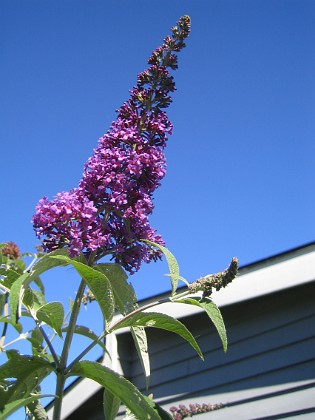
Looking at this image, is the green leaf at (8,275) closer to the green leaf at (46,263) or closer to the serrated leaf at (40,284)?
the green leaf at (46,263)

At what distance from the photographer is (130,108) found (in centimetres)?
185

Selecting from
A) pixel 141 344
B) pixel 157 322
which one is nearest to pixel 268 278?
pixel 141 344

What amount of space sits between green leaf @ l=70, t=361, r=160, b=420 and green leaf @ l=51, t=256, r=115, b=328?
134mm

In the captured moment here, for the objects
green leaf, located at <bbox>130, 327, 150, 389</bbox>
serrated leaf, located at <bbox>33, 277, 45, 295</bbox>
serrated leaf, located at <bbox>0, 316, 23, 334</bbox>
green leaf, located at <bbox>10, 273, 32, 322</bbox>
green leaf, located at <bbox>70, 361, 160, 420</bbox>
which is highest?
serrated leaf, located at <bbox>33, 277, 45, 295</bbox>

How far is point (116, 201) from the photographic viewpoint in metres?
1.62

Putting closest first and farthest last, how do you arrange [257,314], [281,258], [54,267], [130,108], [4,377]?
[4,377] → [54,267] → [130,108] → [281,258] → [257,314]

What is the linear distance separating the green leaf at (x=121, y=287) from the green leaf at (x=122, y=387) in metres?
0.27

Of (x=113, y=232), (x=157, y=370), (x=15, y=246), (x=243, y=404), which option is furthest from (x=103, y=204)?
(x=157, y=370)

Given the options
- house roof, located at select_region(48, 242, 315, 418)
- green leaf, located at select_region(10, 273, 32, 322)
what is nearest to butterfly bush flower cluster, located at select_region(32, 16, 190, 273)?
green leaf, located at select_region(10, 273, 32, 322)

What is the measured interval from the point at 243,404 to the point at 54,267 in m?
2.57

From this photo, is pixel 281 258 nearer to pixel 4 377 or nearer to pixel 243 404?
pixel 243 404

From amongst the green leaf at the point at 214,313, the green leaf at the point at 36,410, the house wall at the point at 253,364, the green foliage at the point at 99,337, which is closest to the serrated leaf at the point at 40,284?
the green foliage at the point at 99,337

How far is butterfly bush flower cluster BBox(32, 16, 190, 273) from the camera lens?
1.60m

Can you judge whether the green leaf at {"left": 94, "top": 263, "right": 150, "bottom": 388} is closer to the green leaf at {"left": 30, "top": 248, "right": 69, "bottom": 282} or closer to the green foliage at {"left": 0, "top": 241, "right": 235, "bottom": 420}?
the green foliage at {"left": 0, "top": 241, "right": 235, "bottom": 420}
